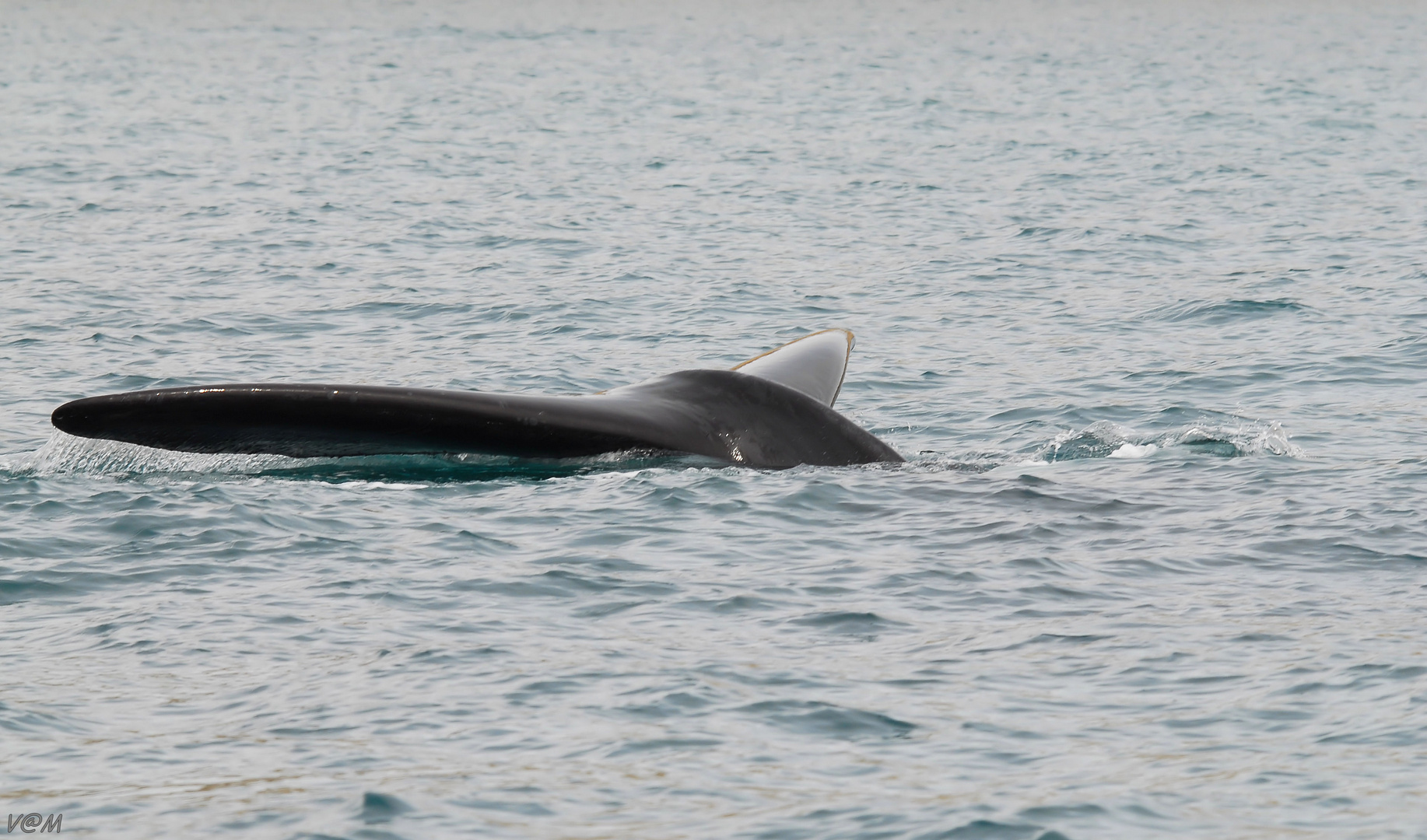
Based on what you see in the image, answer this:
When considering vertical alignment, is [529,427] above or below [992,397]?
above

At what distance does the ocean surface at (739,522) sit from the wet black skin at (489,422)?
0.87 ft

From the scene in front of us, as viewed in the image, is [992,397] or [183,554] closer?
[183,554]

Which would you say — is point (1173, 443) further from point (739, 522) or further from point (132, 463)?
point (132, 463)

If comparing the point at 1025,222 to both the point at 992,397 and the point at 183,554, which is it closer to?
the point at 992,397

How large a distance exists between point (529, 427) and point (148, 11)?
10479cm

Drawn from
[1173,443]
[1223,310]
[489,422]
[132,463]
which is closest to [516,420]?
[489,422]

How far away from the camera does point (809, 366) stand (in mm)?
13422

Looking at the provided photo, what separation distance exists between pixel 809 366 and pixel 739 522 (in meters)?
1.88

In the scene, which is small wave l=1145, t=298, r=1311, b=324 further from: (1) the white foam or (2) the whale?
(2) the whale

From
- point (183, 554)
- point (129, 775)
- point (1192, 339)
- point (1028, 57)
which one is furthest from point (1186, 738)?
point (1028, 57)

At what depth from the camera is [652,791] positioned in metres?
7.83

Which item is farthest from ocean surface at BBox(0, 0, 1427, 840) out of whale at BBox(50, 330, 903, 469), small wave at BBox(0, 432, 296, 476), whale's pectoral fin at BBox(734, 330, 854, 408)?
whale's pectoral fin at BBox(734, 330, 854, 408)

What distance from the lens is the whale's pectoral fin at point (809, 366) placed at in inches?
516

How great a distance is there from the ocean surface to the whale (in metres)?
0.26
